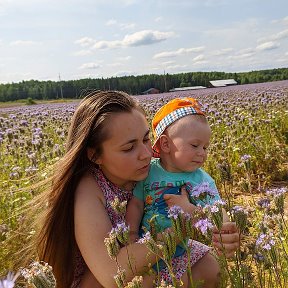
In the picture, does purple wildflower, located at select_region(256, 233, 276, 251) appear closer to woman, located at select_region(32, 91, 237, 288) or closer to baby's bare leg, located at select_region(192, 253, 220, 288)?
woman, located at select_region(32, 91, 237, 288)

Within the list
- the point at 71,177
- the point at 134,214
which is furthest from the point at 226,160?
the point at 71,177

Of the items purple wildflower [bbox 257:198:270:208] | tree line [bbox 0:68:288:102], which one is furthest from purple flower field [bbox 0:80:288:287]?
tree line [bbox 0:68:288:102]

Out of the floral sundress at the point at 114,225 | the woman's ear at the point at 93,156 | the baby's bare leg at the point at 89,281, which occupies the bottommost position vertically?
the baby's bare leg at the point at 89,281

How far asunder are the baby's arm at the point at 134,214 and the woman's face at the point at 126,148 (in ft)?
0.48

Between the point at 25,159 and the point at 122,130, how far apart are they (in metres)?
3.36

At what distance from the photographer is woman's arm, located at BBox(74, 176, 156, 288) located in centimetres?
199

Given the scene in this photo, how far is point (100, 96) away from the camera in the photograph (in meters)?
2.36

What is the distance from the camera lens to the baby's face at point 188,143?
2.32 meters

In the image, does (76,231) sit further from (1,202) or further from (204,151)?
(1,202)

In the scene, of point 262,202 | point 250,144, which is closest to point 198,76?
point 250,144

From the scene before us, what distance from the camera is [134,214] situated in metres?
2.30

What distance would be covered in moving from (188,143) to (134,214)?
42 centimetres

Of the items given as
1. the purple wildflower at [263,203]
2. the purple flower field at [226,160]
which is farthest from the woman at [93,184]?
the purple flower field at [226,160]

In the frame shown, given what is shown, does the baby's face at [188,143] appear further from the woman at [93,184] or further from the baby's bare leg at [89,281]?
the baby's bare leg at [89,281]
